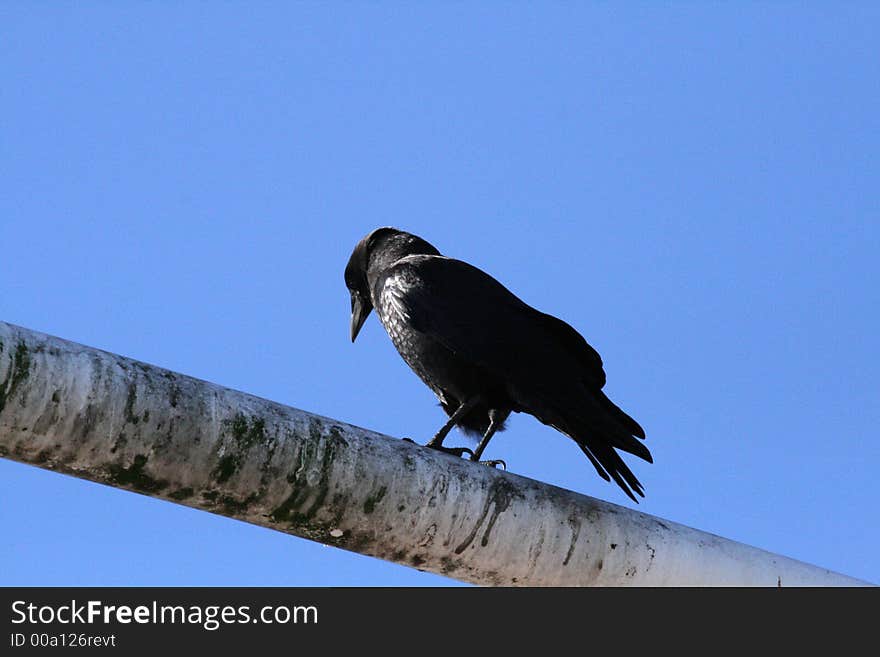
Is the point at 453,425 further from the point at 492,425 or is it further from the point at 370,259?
the point at 370,259

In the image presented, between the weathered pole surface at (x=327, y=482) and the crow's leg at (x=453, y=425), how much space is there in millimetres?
1415

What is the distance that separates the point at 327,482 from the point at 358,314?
143 inches

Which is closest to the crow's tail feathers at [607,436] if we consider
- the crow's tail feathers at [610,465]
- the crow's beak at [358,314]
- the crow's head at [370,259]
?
the crow's tail feathers at [610,465]

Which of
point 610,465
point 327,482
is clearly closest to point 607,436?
point 610,465

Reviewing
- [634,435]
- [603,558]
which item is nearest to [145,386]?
[603,558]

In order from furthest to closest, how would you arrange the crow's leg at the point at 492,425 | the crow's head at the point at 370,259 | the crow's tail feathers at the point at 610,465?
the crow's head at the point at 370,259 → the crow's leg at the point at 492,425 → the crow's tail feathers at the point at 610,465

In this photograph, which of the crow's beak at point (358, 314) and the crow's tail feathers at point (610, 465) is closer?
the crow's tail feathers at point (610, 465)

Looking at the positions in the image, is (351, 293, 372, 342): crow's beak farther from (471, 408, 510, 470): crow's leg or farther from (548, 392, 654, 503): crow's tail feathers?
(548, 392, 654, 503): crow's tail feathers

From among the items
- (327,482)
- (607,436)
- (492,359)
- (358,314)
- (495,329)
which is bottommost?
(327,482)

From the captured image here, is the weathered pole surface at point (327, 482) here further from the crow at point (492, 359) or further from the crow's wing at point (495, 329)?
the crow's wing at point (495, 329)

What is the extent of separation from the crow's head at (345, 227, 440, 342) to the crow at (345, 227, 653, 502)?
398mm

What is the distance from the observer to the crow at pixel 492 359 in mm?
4430

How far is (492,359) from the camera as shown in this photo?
4820mm
